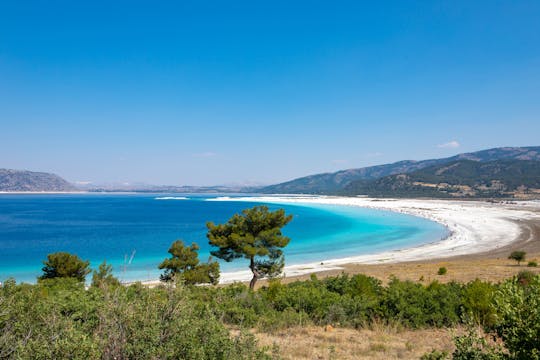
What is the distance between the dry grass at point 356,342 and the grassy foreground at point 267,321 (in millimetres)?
31

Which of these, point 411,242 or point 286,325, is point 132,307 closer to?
point 286,325

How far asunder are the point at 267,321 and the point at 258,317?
57cm

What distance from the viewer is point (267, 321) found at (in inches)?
429

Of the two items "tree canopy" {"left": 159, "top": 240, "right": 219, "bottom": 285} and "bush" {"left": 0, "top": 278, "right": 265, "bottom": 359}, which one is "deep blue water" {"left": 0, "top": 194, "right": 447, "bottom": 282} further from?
"bush" {"left": 0, "top": 278, "right": 265, "bottom": 359}

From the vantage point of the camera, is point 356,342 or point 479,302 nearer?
point 356,342

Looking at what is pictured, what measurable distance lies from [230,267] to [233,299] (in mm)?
30816

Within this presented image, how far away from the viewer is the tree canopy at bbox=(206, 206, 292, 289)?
78.4 ft

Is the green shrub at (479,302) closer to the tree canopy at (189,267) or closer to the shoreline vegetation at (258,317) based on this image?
the shoreline vegetation at (258,317)

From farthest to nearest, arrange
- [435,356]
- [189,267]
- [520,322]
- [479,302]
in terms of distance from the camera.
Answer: [189,267], [479,302], [435,356], [520,322]

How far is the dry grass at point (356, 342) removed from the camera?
8.23 meters

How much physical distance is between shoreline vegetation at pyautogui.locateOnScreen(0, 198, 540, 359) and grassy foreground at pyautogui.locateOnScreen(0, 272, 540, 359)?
0.07 ft

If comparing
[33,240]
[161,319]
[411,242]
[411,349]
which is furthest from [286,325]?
[33,240]

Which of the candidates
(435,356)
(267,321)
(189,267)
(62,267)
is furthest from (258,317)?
(62,267)

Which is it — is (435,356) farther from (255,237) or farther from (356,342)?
(255,237)
